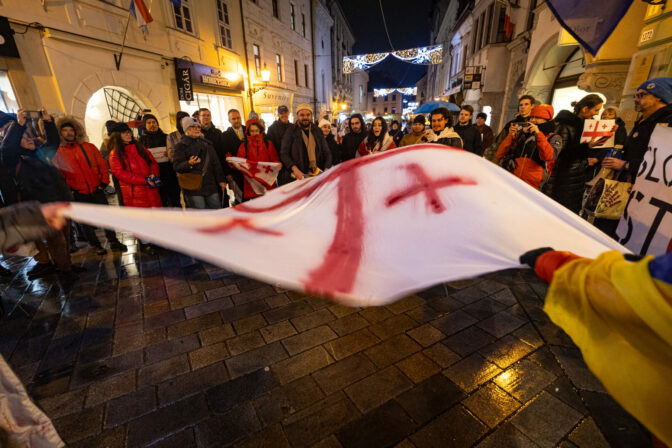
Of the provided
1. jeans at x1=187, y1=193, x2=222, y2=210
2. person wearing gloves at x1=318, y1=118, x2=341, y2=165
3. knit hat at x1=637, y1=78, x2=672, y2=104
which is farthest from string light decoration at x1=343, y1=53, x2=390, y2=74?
knit hat at x1=637, y1=78, x2=672, y2=104

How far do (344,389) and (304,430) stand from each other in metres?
0.42

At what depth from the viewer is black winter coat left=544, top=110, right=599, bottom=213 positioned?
151 inches

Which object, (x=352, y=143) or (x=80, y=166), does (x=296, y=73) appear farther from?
(x=80, y=166)

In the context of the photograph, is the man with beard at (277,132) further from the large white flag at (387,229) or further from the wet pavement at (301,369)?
the large white flag at (387,229)

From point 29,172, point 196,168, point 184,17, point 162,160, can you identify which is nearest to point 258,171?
point 196,168

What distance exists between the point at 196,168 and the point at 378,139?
3293 mm

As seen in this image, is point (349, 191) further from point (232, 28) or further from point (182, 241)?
point (232, 28)

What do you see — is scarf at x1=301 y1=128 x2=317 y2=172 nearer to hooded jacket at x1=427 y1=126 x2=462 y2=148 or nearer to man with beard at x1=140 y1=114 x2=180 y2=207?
hooded jacket at x1=427 y1=126 x2=462 y2=148

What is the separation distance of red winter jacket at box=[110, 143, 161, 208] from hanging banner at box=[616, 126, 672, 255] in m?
5.71

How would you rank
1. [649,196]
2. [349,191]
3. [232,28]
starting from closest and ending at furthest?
[349,191] < [649,196] < [232,28]

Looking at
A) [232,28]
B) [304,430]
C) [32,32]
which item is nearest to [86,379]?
[304,430]

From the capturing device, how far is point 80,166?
14.1 ft

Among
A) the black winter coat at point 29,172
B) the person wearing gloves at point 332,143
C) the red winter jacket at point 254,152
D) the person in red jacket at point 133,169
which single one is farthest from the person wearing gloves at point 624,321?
the person wearing gloves at point 332,143

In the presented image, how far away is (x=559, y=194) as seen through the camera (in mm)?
4121
